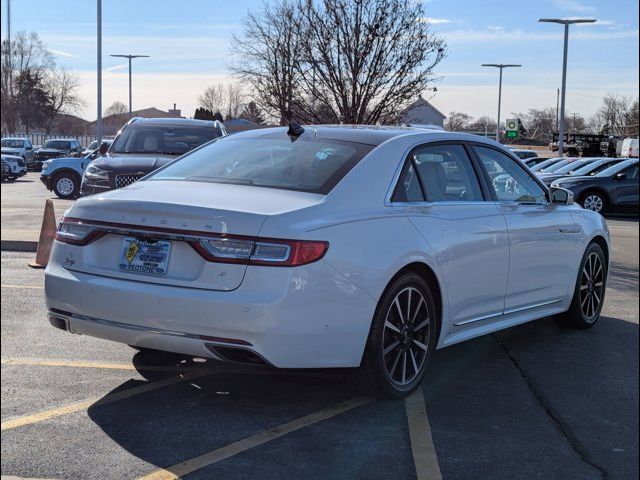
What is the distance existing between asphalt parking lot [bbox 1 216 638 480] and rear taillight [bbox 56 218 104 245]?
2.77ft

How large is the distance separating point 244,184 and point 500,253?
5.94 ft

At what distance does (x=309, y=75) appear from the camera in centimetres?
1794

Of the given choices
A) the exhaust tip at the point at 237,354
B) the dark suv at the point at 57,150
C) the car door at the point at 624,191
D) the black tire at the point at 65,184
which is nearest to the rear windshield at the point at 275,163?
the exhaust tip at the point at 237,354

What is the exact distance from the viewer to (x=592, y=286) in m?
6.97

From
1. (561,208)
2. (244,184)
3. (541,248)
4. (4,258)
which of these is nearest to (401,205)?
(244,184)

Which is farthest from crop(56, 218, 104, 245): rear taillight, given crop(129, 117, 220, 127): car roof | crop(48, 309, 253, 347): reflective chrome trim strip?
crop(129, 117, 220, 127): car roof

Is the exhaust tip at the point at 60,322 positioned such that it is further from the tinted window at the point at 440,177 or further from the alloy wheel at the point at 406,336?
the tinted window at the point at 440,177

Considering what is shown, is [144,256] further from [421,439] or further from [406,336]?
[421,439]

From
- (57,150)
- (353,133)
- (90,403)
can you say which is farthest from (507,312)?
(57,150)

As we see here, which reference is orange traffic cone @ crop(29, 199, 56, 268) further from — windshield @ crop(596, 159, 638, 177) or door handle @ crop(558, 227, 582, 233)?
→ windshield @ crop(596, 159, 638, 177)

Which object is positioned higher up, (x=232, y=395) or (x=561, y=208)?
(x=561, y=208)

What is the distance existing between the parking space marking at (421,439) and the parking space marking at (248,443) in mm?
281

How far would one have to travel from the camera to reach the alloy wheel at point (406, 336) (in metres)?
4.76

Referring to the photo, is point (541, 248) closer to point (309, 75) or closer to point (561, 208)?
point (561, 208)
